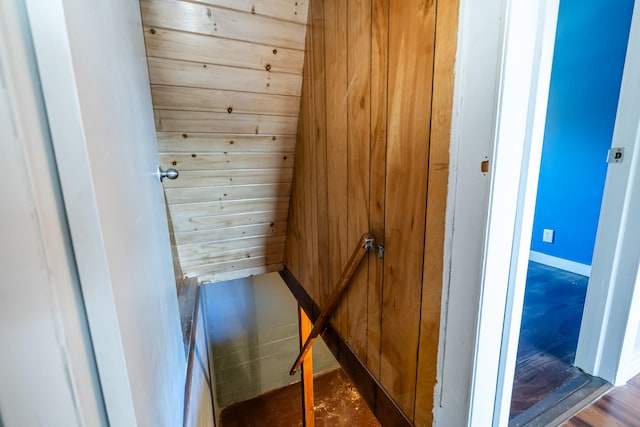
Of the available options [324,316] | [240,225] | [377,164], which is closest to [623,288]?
[377,164]

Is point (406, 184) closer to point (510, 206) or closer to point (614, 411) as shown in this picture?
point (510, 206)

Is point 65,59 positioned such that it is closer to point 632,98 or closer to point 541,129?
point 541,129

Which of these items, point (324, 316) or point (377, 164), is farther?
point (324, 316)

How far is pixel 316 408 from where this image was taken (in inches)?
127

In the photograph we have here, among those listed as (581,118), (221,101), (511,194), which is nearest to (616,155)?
(511,194)

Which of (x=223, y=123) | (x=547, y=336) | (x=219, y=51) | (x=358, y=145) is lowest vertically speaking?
(x=547, y=336)

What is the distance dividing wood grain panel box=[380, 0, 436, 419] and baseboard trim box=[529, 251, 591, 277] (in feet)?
9.26

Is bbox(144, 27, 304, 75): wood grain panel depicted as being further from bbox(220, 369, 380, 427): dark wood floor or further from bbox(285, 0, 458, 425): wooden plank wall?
bbox(220, 369, 380, 427): dark wood floor

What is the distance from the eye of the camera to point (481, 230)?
68cm

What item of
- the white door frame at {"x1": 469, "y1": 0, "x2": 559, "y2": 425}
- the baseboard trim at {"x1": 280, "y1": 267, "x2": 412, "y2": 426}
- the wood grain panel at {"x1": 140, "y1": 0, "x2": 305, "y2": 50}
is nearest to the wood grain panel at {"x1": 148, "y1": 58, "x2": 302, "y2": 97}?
the wood grain panel at {"x1": 140, "y1": 0, "x2": 305, "y2": 50}

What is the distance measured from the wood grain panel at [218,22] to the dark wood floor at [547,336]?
7.48 ft

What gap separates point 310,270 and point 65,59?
181 cm

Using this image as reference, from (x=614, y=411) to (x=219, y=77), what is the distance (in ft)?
8.64

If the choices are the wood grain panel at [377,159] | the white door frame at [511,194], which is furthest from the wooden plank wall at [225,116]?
the white door frame at [511,194]
